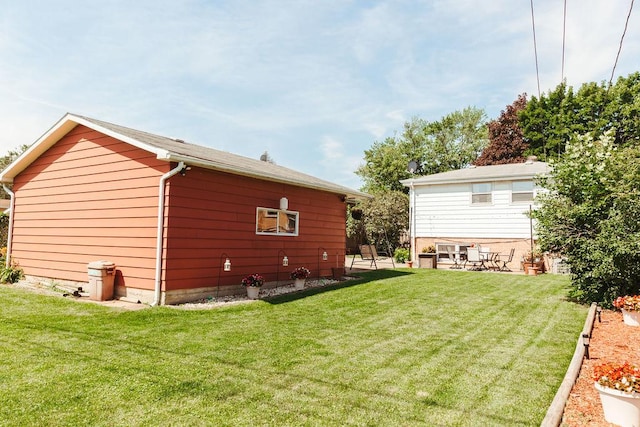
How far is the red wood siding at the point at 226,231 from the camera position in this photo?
24.4 ft

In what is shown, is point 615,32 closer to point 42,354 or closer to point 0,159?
point 42,354

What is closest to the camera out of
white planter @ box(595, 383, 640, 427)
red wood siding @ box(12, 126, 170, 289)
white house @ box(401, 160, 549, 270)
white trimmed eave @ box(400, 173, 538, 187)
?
white planter @ box(595, 383, 640, 427)

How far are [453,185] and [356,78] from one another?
641 cm

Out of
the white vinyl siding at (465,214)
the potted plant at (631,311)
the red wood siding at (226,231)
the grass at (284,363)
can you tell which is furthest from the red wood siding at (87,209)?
the white vinyl siding at (465,214)

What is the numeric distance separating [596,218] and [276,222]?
701 cm

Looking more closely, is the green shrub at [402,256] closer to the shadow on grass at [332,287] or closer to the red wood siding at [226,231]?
the shadow on grass at [332,287]

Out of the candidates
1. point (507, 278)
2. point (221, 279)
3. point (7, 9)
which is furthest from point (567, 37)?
point (7, 9)

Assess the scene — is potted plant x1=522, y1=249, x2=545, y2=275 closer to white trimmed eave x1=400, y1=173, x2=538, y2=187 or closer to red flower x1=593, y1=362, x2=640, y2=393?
white trimmed eave x1=400, y1=173, x2=538, y2=187

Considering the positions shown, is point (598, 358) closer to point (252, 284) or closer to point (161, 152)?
point (252, 284)

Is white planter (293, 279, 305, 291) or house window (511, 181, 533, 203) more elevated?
house window (511, 181, 533, 203)

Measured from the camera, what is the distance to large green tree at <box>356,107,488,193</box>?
33.5 meters

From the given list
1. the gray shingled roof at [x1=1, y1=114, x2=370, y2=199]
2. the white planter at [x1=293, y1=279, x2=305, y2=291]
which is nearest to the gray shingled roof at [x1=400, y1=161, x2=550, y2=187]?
the gray shingled roof at [x1=1, y1=114, x2=370, y2=199]

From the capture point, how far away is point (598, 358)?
4438mm

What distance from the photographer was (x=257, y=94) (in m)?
14.6
